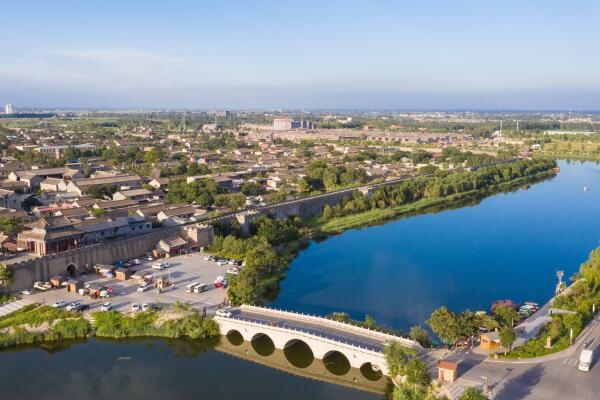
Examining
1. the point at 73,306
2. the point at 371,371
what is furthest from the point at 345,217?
the point at 371,371

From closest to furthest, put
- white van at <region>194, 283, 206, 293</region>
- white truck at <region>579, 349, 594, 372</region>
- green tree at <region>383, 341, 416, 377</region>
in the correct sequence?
green tree at <region>383, 341, 416, 377</region>
white truck at <region>579, 349, 594, 372</region>
white van at <region>194, 283, 206, 293</region>

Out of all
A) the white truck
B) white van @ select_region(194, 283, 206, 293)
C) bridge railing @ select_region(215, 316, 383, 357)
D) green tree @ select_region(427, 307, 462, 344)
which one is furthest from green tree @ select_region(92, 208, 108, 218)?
the white truck

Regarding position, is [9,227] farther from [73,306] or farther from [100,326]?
[100,326]

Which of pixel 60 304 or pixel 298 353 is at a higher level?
pixel 60 304

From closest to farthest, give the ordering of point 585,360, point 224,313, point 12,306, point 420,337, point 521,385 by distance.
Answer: point 521,385
point 585,360
point 420,337
point 224,313
point 12,306

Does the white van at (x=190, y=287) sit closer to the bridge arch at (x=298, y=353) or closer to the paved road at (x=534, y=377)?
the bridge arch at (x=298, y=353)

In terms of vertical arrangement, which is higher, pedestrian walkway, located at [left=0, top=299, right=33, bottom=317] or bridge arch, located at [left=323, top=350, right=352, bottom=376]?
pedestrian walkway, located at [left=0, top=299, right=33, bottom=317]

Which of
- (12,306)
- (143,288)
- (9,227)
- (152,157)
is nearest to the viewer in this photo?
(12,306)

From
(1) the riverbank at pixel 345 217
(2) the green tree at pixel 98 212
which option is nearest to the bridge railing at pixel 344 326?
(1) the riverbank at pixel 345 217

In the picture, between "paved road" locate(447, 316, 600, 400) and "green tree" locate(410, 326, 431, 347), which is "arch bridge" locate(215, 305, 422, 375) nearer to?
"green tree" locate(410, 326, 431, 347)
